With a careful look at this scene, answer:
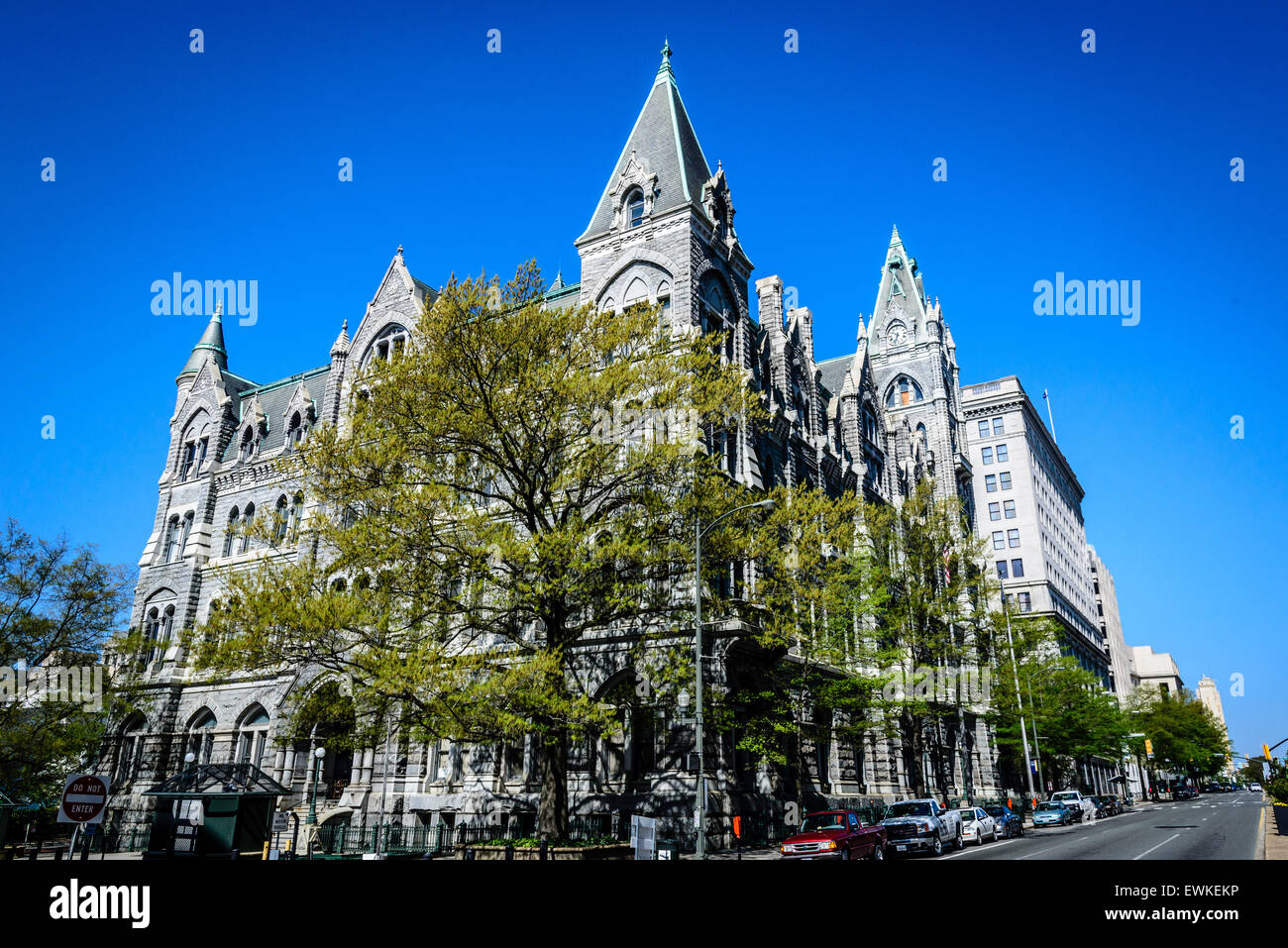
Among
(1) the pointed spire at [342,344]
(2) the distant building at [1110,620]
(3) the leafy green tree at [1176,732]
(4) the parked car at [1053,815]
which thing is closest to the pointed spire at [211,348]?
(1) the pointed spire at [342,344]

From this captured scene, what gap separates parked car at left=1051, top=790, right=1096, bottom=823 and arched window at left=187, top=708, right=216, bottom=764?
145ft

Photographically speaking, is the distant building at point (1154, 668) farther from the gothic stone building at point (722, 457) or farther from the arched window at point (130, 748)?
the arched window at point (130, 748)

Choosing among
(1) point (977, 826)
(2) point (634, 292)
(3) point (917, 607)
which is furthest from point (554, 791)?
(3) point (917, 607)

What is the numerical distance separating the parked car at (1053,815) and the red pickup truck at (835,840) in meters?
24.8

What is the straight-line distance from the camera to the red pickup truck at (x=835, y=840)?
2209 cm

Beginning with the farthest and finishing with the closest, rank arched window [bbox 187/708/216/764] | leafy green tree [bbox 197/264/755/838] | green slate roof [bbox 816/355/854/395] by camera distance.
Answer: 1. green slate roof [bbox 816/355/854/395]
2. arched window [bbox 187/708/216/764]
3. leafy green tree [bbox 197/264/755/838]

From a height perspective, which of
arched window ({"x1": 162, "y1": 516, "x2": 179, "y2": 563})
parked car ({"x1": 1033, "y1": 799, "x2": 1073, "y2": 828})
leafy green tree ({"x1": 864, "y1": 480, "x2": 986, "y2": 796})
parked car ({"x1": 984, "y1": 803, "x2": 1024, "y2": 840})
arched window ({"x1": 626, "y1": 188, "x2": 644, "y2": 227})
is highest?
arched window ({"x1": 626, "y1": 188, "x2": 644, "y2": 227})

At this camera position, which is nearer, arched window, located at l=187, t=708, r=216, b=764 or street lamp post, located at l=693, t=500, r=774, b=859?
street lamp post, located at l=693, t=500, r=774, b=859

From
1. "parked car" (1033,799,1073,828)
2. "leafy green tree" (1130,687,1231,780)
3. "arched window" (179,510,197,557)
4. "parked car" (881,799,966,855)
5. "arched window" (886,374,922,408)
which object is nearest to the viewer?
"parked car" (881,799,966,855)

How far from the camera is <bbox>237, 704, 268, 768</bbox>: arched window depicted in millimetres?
38031

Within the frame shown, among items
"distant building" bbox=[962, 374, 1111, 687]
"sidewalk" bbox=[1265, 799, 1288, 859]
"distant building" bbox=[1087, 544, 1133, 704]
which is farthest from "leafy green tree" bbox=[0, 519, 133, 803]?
"distant building" bbox=[1087, 544, 1133, 704]

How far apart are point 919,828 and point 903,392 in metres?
43.4

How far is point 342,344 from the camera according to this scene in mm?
43031

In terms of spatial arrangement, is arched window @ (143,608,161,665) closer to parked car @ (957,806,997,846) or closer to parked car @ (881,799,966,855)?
parked car @ (881,799,966,855)
